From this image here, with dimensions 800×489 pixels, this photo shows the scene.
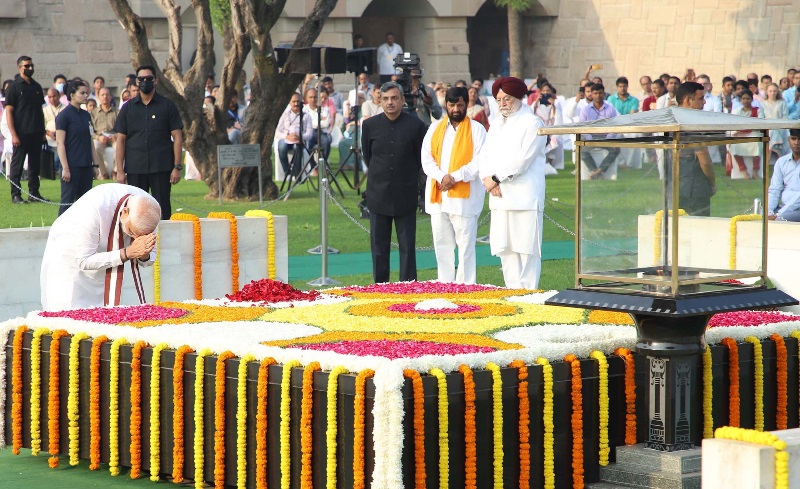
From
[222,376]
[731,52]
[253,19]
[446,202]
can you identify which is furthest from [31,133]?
[731,52]

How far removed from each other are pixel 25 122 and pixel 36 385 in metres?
11.2

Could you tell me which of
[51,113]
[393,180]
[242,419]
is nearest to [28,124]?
[51,113]

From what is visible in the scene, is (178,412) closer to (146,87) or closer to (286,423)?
(286,423)

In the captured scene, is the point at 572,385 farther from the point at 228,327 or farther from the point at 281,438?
the point at 228,327

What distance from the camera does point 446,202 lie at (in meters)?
10.4

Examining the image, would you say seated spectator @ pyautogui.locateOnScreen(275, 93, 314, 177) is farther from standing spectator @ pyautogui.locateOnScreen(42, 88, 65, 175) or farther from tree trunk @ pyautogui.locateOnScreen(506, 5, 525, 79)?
tree trunk @ pyautogui.locateOnScreen(506, 5, 525, 79)

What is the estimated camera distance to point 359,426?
5109 mm

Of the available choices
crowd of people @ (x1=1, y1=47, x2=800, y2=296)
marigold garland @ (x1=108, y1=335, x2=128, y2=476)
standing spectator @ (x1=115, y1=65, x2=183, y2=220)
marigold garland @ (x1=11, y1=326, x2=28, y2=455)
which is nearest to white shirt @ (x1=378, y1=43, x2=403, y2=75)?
crowd of people @ (x1=1, y1=47, x2=800, y2=296)

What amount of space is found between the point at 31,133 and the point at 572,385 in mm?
12762

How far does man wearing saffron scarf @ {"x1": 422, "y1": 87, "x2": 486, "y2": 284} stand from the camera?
10.3 meters

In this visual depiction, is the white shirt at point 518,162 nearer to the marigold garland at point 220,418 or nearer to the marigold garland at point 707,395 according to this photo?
the marigold garland at point 707,395

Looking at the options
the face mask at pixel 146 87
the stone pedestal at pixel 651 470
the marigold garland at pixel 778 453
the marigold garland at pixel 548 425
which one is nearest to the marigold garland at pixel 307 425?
the marigold garland at pixel 548 425

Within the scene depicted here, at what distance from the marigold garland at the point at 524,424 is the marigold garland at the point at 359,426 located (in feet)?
2.07

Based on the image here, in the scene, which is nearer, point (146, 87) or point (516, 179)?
point (516, 179)
